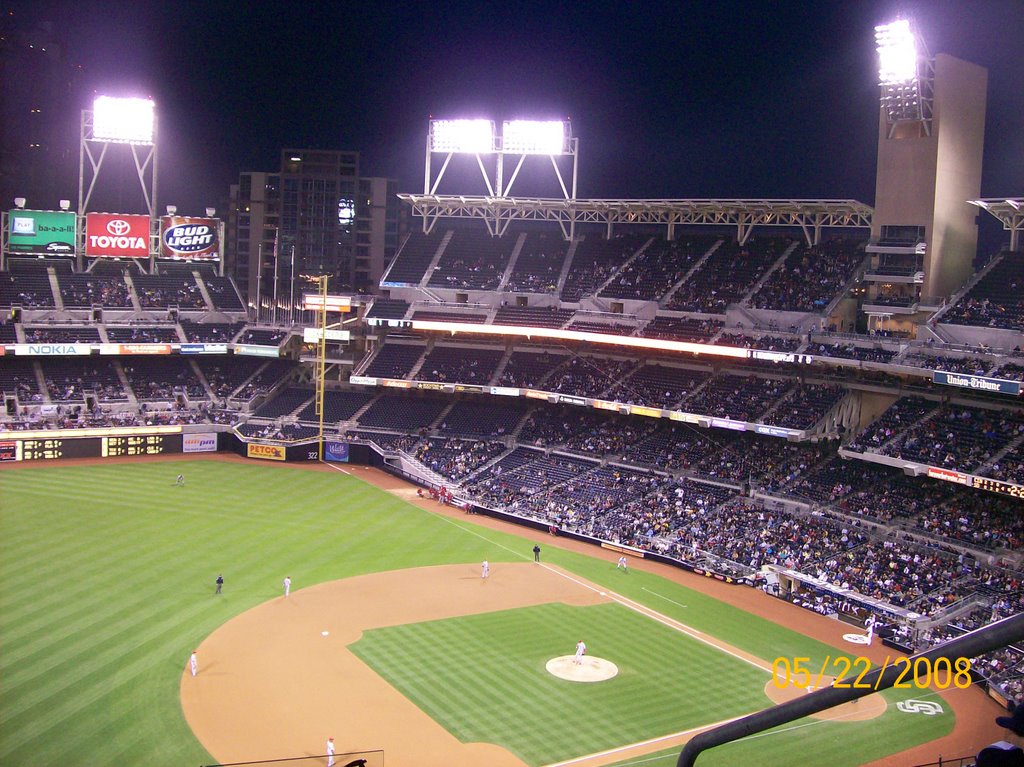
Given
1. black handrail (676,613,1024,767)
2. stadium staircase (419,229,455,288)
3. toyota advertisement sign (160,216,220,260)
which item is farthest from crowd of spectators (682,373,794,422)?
black handrail (676,613,1024,767)

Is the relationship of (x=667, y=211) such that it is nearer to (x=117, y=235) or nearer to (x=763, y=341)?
(x=763, y=341)

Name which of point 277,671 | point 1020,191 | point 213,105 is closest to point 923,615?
point 277,671

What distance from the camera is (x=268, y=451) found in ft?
171

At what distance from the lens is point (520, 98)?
190 feet

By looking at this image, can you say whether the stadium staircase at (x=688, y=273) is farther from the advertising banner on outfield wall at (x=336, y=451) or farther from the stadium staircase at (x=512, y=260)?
the advertising banner on outfield wall at (x=336, y=451)

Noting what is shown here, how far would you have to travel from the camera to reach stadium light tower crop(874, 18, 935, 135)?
123 feet

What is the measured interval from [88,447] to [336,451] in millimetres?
13152

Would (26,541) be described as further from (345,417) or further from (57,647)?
(345,417)

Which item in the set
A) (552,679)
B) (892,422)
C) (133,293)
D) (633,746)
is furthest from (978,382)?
(133,293)

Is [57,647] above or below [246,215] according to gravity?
below

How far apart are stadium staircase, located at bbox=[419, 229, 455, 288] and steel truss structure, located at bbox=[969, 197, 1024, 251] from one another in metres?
30.2

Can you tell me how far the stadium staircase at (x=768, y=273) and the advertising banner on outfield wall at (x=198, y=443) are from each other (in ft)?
99.6

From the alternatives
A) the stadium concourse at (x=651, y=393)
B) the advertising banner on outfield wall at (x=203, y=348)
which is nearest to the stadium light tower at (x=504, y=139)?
the stadium concourse at (x=651, y=393)

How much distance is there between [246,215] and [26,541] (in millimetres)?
53985
